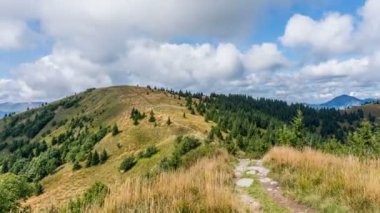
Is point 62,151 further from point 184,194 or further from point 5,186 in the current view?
point 184,194

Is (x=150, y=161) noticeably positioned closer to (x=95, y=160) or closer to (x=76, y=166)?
(x=95, y=160)

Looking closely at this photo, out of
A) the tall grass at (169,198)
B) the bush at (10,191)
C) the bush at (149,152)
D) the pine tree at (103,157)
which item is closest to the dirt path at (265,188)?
the tall grass at (169,198)

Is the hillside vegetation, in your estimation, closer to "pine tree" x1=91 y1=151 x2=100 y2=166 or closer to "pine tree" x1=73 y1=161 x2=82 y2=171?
"pine tree" x1=73 y1=161 x2=82 y2=171

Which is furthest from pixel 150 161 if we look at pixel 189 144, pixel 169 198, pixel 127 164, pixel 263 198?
pixel 169 198

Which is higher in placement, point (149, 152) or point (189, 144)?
point (189, 144)

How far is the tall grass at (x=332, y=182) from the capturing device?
8.63 m

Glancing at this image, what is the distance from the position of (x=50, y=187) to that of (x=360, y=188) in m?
122

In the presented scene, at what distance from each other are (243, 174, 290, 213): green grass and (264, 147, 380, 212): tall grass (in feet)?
2.35

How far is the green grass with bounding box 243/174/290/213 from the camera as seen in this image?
991 cm

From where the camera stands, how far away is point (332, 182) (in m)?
10.1

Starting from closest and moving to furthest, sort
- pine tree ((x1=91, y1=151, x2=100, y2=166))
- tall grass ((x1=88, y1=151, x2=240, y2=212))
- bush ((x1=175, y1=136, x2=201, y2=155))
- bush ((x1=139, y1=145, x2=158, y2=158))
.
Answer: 1. tall grass ((x1=88, y1=151, x2=240, y2=212))
2. bush ((x1=175, y1=136, x2=201, y2=155))
3. bush ((x1=139, y1=145, x2=158, y2=158))
4. pine tree ((x1=91, y1=151, x2=100, y2=166))

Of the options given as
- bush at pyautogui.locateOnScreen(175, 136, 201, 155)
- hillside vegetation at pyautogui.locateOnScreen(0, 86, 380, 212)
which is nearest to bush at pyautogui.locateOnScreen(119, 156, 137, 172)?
hillside vegetation at pyautogui.locateOnScreen(0, 86, 380, 212)

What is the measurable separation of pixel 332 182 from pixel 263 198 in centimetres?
219

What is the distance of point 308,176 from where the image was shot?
37.8ft
